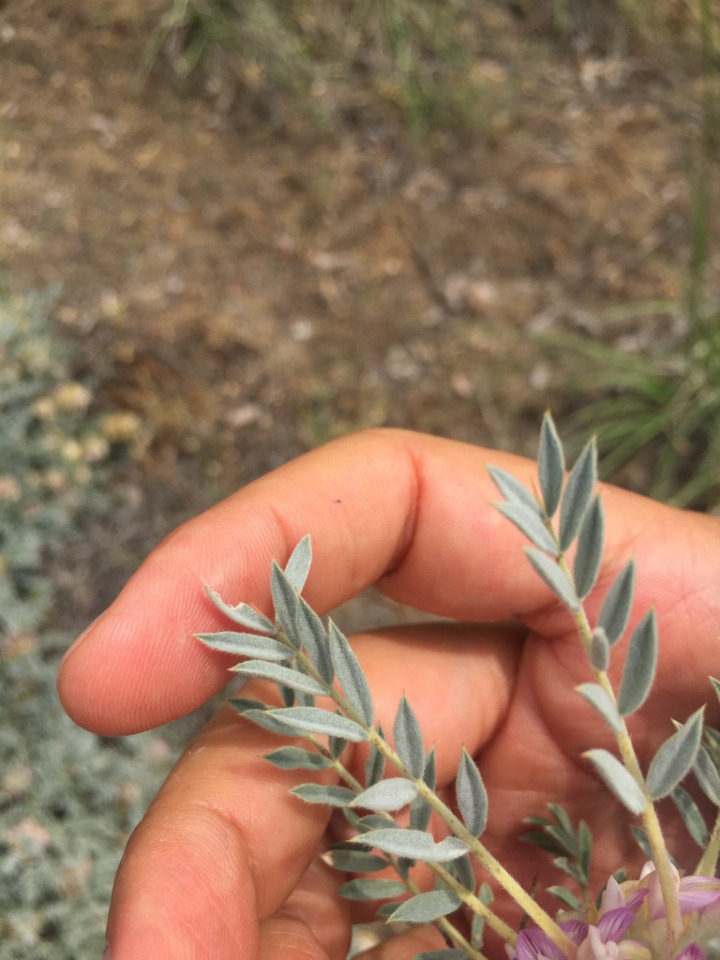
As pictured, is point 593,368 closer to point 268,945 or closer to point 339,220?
point 339,220

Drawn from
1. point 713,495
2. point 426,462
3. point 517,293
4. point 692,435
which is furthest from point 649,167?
point 426,462

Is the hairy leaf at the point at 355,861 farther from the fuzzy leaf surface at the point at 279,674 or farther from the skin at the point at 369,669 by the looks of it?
the fuzzy leaf surface at the point at 279,674

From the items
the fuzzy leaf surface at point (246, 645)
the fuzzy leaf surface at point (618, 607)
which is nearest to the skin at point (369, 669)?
the fuzzy leaf surface at point (246, 645)

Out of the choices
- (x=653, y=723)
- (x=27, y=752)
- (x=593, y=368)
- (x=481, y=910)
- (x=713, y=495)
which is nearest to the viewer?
→ (x=481, y=910)

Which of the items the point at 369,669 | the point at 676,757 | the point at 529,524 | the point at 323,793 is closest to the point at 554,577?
the point at 529,524

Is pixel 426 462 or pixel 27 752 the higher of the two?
pixel 426 462

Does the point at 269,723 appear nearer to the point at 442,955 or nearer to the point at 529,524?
the point at 442,955
